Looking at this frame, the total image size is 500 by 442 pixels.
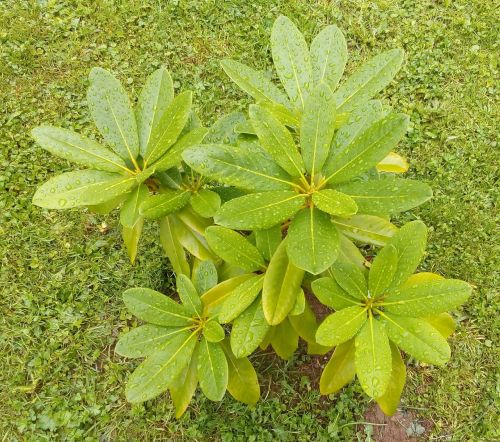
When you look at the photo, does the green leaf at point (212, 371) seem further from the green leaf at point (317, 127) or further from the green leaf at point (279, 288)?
the green leaf at point (317, 127)

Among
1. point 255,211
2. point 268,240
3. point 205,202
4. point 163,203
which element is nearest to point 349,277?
point 268,240

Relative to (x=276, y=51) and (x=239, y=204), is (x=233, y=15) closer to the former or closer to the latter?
(x=276, y=51)

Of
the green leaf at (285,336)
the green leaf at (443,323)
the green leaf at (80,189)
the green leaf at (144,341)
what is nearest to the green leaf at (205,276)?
the green leaf at (144,341)

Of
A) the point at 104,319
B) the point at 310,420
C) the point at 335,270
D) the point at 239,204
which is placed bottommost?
the point at 310,420

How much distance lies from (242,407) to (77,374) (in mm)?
981

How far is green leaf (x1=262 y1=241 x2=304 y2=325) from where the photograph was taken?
6.12ft

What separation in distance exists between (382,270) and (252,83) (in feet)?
2.83

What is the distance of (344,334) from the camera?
178 centimetres

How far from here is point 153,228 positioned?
3297 mm

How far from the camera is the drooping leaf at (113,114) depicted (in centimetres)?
201

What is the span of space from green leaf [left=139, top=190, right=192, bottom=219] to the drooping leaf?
0.21 m

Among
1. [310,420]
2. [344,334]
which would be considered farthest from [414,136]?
[344,334]

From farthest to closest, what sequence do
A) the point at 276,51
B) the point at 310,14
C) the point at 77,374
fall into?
the point at 310,14, the point at 77,374, the point at 276,51

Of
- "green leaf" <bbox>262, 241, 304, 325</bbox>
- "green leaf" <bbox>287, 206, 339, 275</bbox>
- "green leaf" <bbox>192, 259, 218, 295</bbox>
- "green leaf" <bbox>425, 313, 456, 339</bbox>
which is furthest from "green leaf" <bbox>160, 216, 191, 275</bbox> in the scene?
"green leaf" <bbox>425, 313, 456, 339</bbox>
